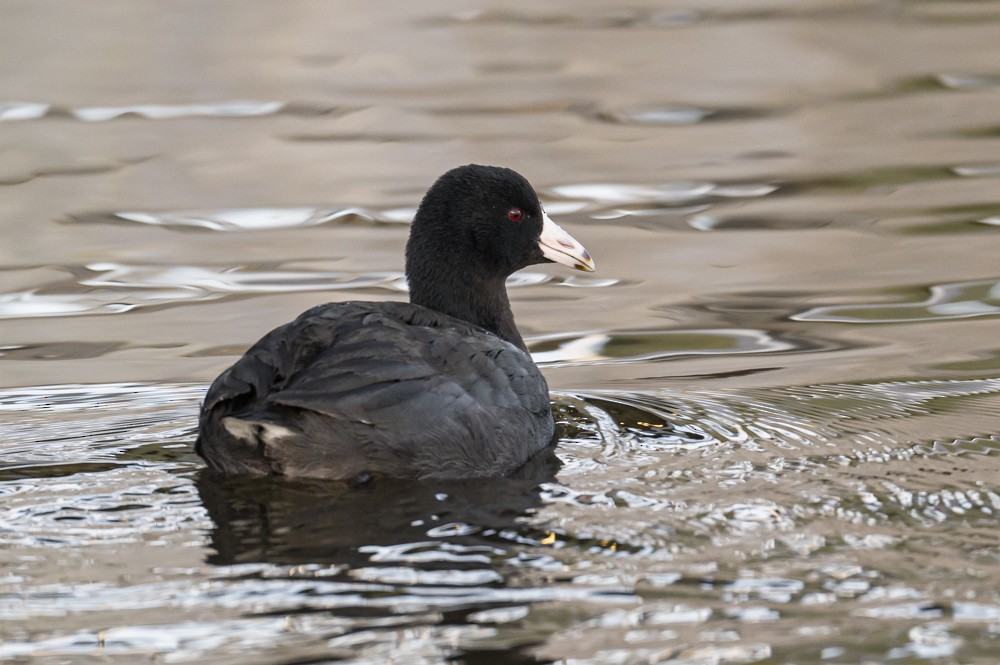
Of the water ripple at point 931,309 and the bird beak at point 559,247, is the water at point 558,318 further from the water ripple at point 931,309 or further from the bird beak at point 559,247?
the bird beak at point 559,247

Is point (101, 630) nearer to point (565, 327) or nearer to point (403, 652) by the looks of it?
point (403, 652)

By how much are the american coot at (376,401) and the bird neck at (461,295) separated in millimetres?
384

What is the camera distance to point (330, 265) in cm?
958

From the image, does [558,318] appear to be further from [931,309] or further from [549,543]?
[549,543]

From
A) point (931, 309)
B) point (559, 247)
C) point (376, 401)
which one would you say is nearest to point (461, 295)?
point (559, 247)

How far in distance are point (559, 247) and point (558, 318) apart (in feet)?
5.36

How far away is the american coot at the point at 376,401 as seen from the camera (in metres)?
5.45

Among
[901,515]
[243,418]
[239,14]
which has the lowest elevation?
[901,515]

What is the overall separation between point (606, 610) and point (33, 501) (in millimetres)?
2142

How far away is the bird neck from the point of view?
6.78 metres

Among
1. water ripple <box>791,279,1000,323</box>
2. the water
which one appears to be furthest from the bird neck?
water ripple <box>791,279,1000,323</box>

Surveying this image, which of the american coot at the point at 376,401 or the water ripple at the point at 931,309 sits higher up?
the american coot at the point at 376,401

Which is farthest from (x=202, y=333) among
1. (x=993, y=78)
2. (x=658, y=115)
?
(x=993, y=78)

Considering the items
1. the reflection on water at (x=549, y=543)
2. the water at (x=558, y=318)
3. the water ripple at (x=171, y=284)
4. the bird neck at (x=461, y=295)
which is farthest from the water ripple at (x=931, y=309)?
the bird neck at (x=461, y=295)
